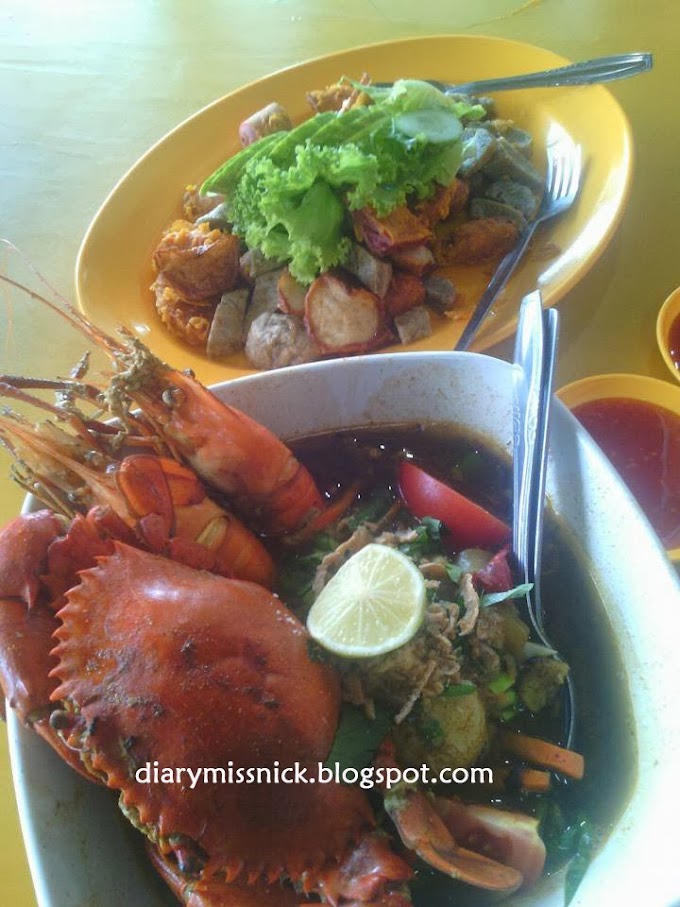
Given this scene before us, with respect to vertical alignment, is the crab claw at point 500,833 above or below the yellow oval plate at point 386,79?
below

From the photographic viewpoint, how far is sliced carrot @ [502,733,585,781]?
0.97m

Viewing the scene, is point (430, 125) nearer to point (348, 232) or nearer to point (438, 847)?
point (348, 232)

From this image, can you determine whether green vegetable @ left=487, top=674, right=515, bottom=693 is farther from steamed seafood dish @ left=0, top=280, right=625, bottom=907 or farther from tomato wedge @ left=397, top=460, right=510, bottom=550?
tomato wedge @ left=397, top=460, right=510, bottom=550

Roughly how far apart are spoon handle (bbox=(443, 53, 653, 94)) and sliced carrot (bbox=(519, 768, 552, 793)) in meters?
1.78

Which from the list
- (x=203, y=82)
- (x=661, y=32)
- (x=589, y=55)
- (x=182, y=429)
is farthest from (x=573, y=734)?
(x=203, y=82)

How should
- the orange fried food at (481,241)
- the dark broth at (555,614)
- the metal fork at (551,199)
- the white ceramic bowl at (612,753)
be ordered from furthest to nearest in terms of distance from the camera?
the orange fried food at (481,241), the metal fork at (551,199), the dark broth at (555,614), the white ceramic bowl at (612,753)

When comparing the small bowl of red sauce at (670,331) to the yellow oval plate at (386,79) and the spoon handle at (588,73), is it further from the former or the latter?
the spoon handle at (588,73)

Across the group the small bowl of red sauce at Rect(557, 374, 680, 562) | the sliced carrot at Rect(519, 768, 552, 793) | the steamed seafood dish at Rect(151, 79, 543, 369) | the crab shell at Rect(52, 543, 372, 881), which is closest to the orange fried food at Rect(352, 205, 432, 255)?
the steamed seafood dish at Rect(151, 79, 543, 369)

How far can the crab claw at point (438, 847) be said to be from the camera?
0.83m

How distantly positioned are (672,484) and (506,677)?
52cm

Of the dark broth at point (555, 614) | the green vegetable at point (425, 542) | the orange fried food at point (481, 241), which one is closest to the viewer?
the dark broth at point (555, 614)

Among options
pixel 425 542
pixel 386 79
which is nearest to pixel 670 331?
pixel 425 542

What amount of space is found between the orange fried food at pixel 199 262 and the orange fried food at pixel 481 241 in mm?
585

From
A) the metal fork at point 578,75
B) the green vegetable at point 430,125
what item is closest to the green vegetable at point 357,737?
the green vegetable at point 430,125
